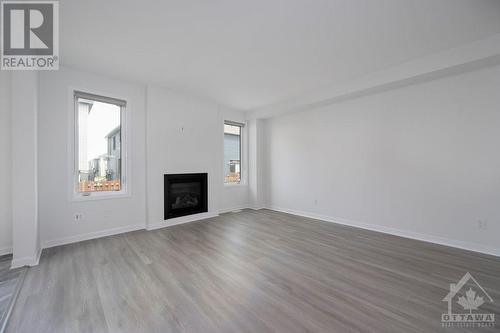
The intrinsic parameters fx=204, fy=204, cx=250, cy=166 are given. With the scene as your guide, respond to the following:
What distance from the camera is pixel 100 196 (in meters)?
3.74

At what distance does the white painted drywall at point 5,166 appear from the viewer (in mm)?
2934

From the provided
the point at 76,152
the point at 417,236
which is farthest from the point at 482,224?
the point at 76,152

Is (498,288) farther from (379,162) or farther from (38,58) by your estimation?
(38,58)

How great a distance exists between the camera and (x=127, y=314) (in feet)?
5.73

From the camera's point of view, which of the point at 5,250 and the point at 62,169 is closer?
the point at 5,250

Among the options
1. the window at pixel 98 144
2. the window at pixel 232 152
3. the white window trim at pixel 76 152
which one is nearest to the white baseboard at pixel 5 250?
the white window trim at pixel 76 152

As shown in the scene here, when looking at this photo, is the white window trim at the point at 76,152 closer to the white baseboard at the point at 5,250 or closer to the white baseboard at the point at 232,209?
the white baseboard at the point at 5,250

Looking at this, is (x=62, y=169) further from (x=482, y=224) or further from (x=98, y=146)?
(x=482, y=224)

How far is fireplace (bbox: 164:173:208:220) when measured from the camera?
14.8 ft

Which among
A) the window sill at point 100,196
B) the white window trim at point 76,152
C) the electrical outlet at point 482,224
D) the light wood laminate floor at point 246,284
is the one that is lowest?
the light wood laminate floor at point 246,284

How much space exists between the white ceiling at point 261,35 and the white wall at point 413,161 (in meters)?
0.86

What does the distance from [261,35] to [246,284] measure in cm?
298

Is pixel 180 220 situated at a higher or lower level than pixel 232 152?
lower

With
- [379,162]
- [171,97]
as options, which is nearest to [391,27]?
[379,162]
